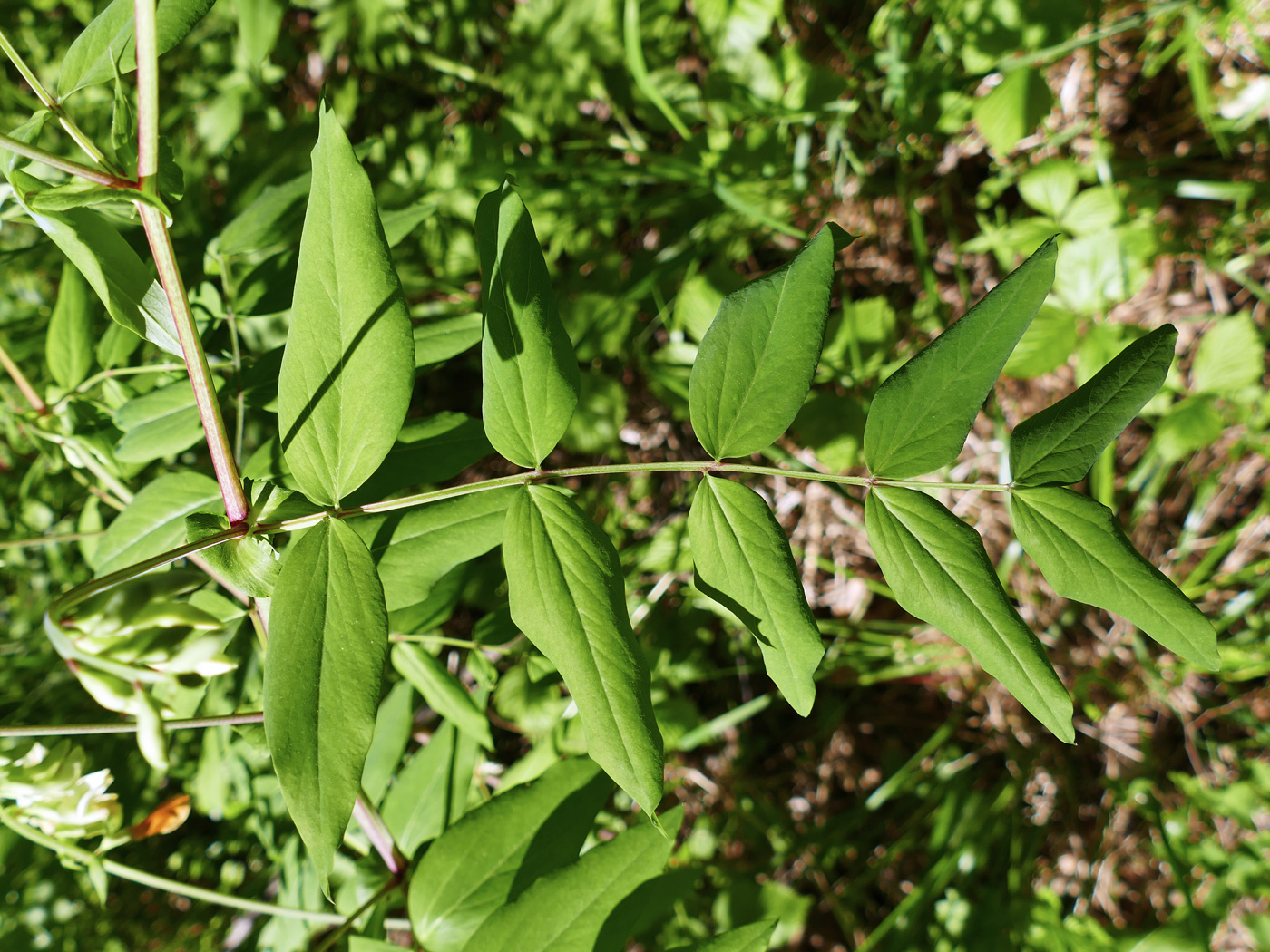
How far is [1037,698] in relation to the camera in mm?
1046

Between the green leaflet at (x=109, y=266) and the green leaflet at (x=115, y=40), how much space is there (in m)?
0.18

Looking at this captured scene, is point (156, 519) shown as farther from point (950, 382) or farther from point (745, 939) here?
point (950, 382)

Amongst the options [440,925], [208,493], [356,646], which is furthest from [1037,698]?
[208,493]

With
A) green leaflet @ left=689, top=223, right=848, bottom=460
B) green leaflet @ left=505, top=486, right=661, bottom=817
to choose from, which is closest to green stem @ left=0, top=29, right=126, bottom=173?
green leaflet @ left=505, top=486, right=661, bottom=817

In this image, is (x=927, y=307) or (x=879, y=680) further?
(x=879, y=680)

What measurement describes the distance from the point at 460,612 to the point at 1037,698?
84.1 inches

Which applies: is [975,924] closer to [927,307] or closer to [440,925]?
[440,925]

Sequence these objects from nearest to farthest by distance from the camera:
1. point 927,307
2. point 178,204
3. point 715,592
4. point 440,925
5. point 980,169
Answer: point 715,592 < point 440,925 < point 178,204 < point 927,307 < point 980,169

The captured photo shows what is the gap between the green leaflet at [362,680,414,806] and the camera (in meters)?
1.93

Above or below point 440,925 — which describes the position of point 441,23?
above

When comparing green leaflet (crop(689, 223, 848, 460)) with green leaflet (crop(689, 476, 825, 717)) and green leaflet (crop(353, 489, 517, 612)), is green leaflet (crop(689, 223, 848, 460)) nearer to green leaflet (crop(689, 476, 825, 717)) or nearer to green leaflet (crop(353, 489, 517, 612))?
green leaflet (crop(689, 476, 825, 717))

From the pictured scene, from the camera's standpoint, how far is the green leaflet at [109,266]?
1.08 metres

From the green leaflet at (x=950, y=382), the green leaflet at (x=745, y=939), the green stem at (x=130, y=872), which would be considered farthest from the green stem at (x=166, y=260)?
the green leaflet at (x=745, y=939)

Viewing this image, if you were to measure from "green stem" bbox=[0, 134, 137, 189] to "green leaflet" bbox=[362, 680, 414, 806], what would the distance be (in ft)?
4.21
